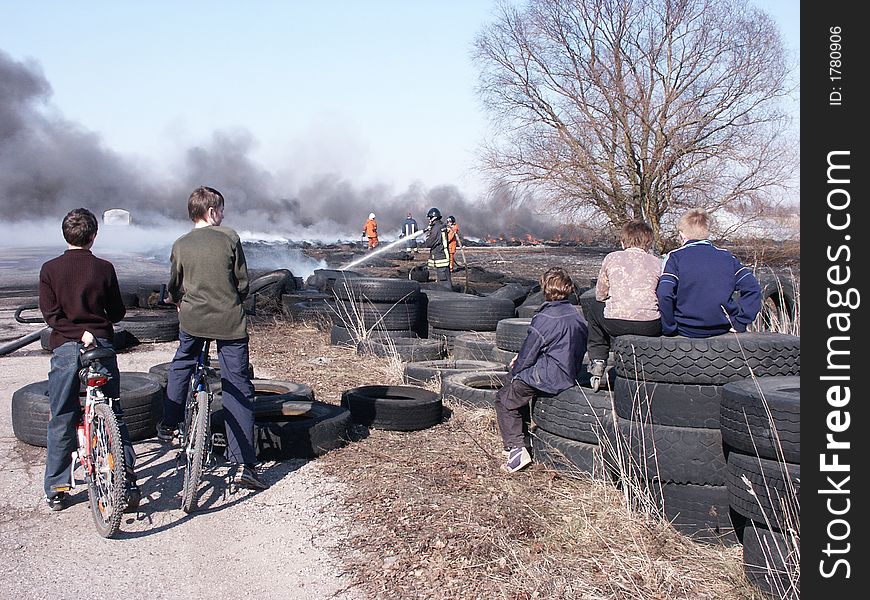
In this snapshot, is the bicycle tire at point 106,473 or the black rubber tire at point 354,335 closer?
the bicycle tire at point 106,473

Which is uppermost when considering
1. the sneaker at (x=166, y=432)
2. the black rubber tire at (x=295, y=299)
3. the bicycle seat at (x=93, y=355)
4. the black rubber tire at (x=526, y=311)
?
the bicycle seat at (x=93, y=355)

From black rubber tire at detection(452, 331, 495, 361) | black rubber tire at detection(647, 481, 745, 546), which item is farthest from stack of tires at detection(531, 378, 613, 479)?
black rubber tire at detection(452, 331, 495, 361)

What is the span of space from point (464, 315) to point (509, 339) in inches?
76.2

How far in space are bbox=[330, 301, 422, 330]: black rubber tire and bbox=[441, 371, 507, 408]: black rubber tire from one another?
3.07m

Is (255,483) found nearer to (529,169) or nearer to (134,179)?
(529,169)

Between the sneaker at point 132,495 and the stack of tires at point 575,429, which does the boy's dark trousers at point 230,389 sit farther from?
the stack of tires at point 575,429

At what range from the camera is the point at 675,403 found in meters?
5.84

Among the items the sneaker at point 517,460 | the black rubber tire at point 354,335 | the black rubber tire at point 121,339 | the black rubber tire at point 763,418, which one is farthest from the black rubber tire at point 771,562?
the black rubber tire at point 121,339

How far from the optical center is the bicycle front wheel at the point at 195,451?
5.76 metres

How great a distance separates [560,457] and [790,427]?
2.32 m

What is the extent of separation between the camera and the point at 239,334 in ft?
20.2

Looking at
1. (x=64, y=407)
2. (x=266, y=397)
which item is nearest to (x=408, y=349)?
(x=266, y=397)

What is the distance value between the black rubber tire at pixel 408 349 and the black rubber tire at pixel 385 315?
0.71 meters

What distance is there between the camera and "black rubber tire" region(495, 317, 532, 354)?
10.6 metres
